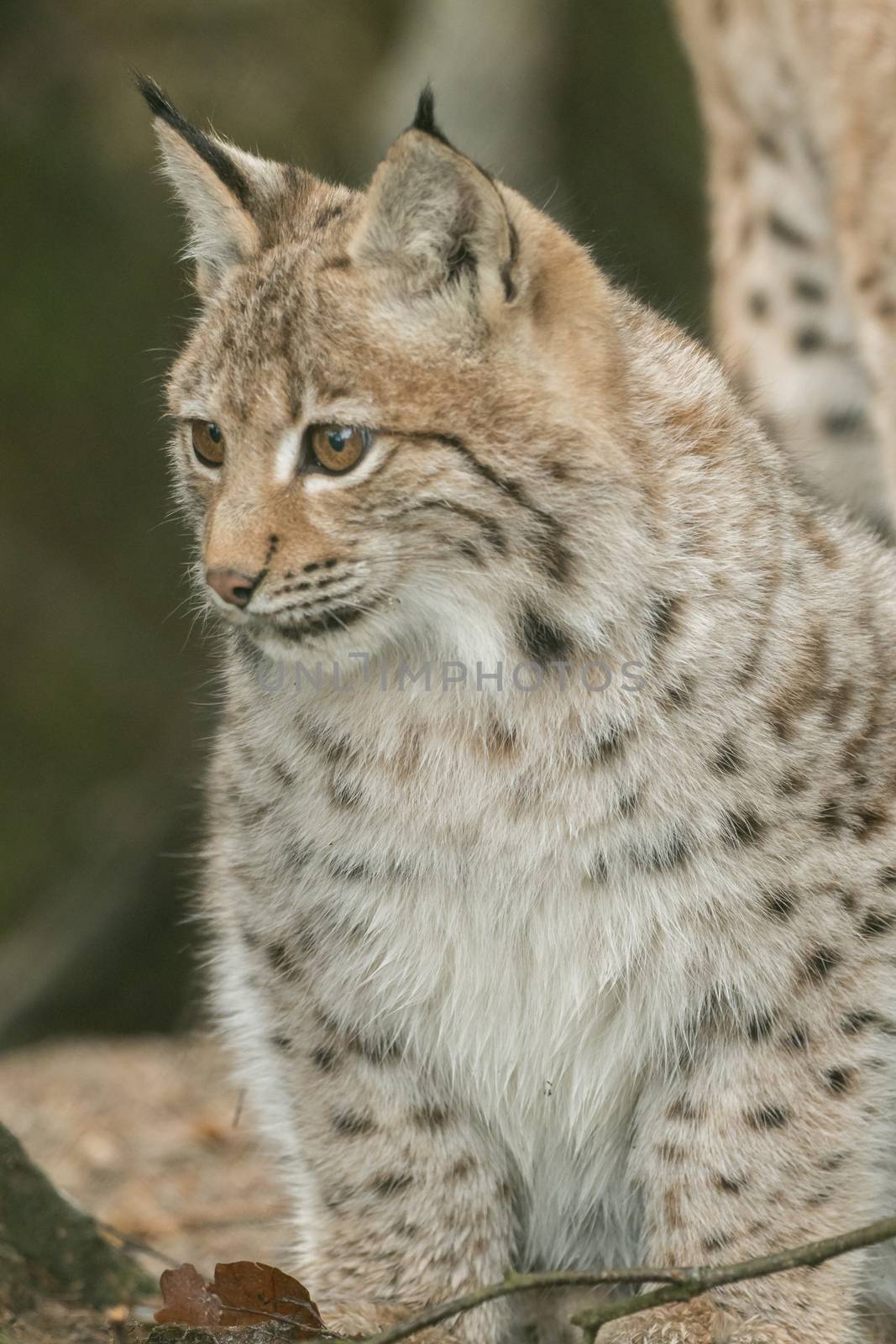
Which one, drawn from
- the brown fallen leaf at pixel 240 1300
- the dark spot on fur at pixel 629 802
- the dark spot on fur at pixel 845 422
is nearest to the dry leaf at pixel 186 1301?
the brown fallen leaf at pixel 240 1300

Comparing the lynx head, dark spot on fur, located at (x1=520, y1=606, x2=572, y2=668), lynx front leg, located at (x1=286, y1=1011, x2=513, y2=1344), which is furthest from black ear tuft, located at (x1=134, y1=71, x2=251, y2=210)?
lynx front leg, located at (x1=286, y1=1011, x2=513, y2=1344)

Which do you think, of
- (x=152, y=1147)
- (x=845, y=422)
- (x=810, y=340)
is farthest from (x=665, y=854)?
(x=810, y=340)

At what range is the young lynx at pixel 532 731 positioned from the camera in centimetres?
298

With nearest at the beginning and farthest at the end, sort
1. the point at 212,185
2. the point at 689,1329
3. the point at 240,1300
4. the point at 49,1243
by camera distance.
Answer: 1. the point at 240,1300
2. the point at 689,1329
3. the point at 212,185
4. the point at 49,1243

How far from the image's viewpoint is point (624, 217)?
842 centimetres

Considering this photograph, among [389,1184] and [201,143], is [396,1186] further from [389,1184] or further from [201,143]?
[201,143]

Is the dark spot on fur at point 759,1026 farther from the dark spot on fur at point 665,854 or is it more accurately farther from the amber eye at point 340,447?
the amber eye at point 340,447

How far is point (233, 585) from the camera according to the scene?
2918mm

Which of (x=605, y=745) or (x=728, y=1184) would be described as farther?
(x=728, y=1184)

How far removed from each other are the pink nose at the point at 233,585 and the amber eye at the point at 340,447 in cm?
22

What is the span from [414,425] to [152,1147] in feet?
10.2

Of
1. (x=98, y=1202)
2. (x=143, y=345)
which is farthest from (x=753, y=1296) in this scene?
(x=143, y=345)

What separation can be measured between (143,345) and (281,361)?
20.6ft

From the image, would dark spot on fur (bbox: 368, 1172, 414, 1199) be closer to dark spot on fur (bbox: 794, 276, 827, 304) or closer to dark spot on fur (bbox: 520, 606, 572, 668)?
dark spot on fur (bbox: 520, 606, 572, 668)
